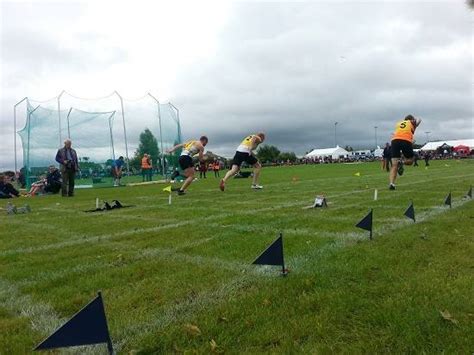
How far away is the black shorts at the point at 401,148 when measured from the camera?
10539mm

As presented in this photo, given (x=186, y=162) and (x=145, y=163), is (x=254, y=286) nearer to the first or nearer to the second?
(x=186, y=162)

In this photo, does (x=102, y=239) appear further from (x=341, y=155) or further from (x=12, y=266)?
(x=341, y=155)

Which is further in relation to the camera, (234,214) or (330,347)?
(234,214)

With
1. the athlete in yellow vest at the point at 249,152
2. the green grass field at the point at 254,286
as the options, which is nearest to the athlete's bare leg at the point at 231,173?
the athlete in yellow vest at the point at 249,152

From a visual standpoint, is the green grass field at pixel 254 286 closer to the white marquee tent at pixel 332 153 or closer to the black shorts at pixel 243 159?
the black shorts at pixel 243 159

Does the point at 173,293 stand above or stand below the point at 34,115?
below

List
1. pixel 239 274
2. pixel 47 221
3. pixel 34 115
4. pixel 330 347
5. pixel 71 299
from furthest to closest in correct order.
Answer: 1. pixel 34 115
2. pixel 47 221
3. pixel 239 274
4. pixel 71 299
5. pixel 330 347

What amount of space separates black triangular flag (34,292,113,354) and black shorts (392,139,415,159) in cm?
981

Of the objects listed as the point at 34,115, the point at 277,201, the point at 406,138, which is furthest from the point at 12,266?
the point at 34,115

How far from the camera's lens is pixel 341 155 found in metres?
89.2

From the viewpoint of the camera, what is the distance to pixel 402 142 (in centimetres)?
1059

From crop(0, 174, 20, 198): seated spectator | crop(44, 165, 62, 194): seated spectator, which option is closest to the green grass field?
crop(44, 165, 62, 194): seated spectator

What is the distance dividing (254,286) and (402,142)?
8.52 meters

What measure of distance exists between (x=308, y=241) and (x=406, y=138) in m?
7.07
